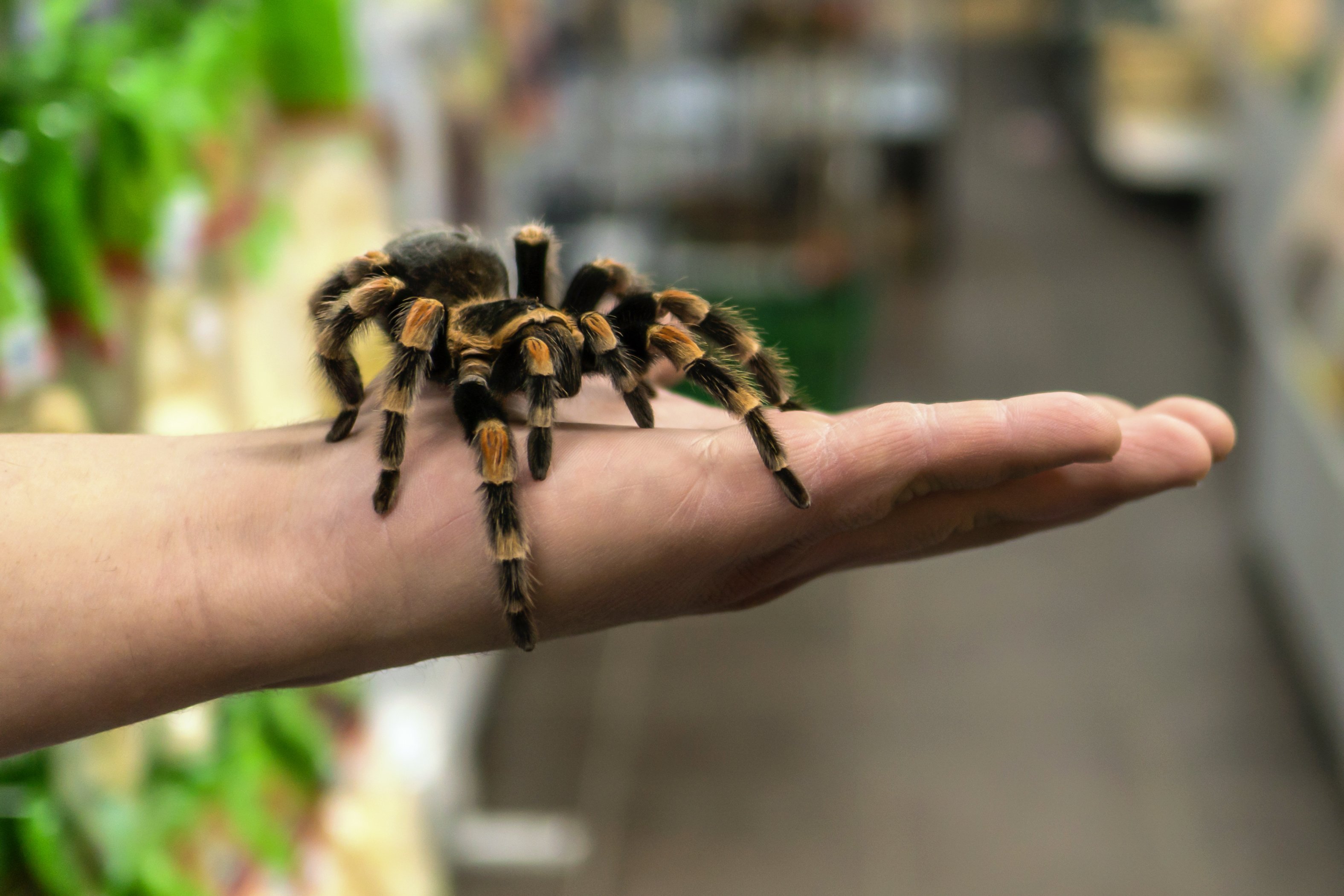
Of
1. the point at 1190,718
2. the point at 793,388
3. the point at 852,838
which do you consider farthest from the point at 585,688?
the point at 793,388

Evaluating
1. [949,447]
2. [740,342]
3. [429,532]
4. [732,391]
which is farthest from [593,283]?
[949,447]

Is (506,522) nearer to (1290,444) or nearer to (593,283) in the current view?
(593,283)

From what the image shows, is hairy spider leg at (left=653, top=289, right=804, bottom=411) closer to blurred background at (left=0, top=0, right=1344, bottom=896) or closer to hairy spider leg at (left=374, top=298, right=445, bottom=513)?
hairy spider leg at (left=374, top=298, right=445, bottom=513)

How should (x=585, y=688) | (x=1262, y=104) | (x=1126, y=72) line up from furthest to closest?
(x=1126, y=72)
(x=1262, y=104)
(x=585, y=688)

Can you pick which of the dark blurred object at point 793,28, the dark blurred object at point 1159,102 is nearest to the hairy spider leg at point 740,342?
the dark blurred object at point 793,28

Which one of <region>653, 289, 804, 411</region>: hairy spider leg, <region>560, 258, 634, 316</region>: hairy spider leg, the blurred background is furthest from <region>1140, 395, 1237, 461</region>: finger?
the blurred background

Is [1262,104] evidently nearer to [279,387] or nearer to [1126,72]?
[1126,72]

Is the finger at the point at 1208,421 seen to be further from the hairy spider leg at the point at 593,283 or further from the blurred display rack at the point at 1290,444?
the blurred display rack at the point at 1290,444
